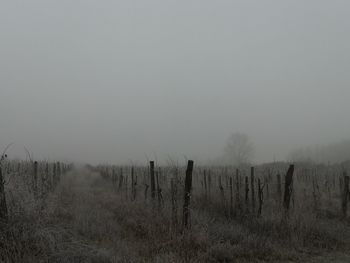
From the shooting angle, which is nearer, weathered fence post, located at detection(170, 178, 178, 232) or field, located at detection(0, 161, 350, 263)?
field, located at detection(0, 161, 350, 263)

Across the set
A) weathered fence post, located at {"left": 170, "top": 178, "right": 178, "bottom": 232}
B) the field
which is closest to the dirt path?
the field

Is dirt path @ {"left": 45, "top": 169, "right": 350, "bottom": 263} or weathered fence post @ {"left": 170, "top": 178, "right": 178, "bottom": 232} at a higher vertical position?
weathered fence post @ {"left": 170, "top": 178, "right": 178, "bottom": 232}

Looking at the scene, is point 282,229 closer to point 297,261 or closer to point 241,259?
point 297,261

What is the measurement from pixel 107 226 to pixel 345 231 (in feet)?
21.8

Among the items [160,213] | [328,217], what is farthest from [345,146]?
[160,213]

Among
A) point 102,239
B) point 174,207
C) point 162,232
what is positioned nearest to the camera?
point 102,239

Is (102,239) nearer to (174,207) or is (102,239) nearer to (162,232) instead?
(162,232)

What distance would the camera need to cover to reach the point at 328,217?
13523mm

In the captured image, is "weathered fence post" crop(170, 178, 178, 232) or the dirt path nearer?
the dirt path

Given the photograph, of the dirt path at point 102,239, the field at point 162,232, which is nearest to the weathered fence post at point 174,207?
the field at point 162,232

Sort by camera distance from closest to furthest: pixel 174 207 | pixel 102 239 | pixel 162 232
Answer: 1. pixel 102 239
2. pixel 162 232
3. pixel 174 207

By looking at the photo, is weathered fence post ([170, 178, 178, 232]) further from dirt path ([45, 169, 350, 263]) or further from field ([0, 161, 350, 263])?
dirt path ([45, 169, 350, 263])

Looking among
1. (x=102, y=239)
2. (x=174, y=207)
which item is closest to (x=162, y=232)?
(x=174, y=207)

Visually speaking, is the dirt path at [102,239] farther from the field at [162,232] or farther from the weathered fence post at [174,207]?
the weathered fence post at [174,207]
